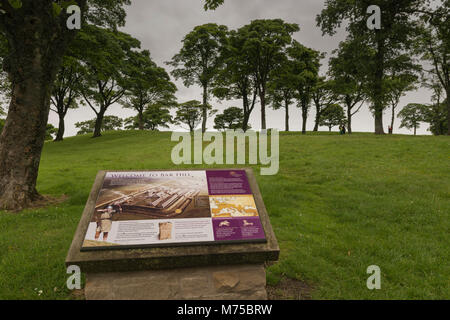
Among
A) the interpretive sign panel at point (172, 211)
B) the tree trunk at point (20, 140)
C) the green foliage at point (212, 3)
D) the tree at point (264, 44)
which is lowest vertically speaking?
the interpretive sign panel at point (172, 211)

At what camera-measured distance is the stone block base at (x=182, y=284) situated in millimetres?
A: 3904

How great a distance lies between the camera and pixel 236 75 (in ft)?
114

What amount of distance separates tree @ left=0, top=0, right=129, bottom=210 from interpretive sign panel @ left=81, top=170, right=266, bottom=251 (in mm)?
4719

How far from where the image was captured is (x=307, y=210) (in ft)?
28.5

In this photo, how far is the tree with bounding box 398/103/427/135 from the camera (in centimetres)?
6712

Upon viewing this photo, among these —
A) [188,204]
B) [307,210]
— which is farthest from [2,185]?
[307,210]

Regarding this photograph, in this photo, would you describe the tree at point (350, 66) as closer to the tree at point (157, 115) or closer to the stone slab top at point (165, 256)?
the stone slab top at point (165, 256)

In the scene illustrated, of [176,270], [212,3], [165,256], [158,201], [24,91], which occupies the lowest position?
[176,270]

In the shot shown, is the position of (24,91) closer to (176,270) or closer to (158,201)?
(158,201)

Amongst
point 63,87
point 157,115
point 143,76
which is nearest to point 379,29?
point 143,76

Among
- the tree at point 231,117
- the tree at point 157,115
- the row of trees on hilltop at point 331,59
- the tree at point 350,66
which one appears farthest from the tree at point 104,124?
the tree at point 350,66

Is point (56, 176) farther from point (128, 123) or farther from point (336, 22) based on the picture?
point (128, 123)

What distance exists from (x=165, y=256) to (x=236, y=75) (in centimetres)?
3342

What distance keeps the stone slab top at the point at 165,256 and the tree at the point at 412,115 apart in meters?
80.2
